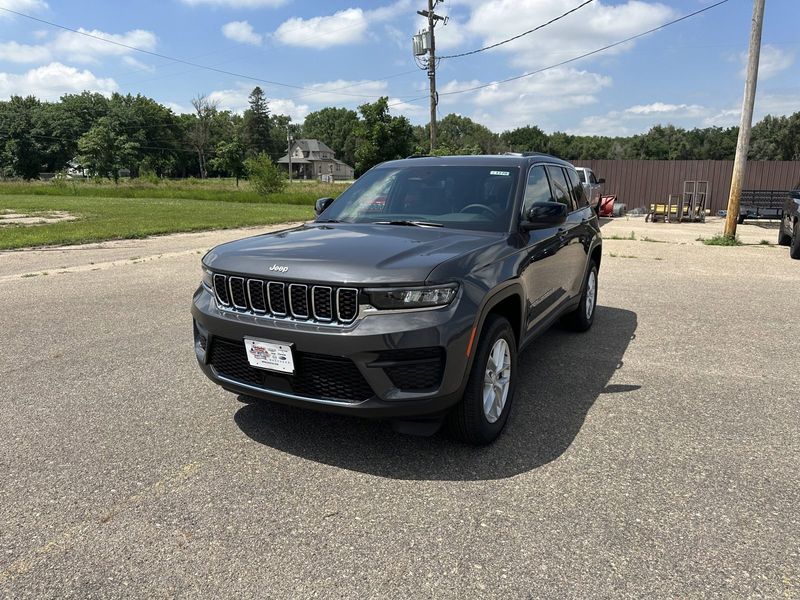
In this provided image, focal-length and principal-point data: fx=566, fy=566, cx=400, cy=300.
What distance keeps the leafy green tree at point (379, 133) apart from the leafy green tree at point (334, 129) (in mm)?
96414

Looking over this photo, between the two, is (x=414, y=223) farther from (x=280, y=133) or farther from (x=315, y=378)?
(x=280, y=133)

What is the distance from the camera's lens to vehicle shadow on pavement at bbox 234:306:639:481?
10.3 ft

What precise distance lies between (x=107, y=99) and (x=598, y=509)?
414ft

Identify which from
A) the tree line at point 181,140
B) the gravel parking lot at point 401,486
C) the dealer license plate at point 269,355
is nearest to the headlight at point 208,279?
the dealer license plate at point 269,355

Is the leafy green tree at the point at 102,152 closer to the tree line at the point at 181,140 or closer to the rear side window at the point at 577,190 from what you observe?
the tree line at the point at 181,140

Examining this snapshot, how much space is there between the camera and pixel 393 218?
414 cm

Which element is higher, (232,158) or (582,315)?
(232,158)

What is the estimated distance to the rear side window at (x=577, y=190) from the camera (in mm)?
5660

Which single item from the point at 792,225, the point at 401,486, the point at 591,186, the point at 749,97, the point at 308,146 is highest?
the point at 308,146

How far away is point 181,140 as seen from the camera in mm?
105250

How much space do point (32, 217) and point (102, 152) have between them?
62.2 meters

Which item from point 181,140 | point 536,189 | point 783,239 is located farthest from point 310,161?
point 536,189

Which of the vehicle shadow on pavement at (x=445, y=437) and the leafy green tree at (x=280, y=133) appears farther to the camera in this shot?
the leafy green tree at (x=280, y=133)

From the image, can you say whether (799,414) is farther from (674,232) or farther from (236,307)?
(674,232)
